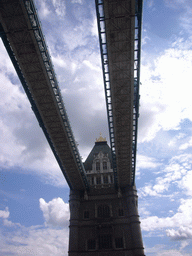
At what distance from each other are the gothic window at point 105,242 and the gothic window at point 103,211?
447 centimetres

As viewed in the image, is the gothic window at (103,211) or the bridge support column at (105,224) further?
the gothic window at (103,211)

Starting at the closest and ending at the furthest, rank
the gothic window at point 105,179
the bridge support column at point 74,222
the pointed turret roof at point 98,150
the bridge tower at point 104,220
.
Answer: the bridge support column at point 74,222, the bridge tower at point 104,220, the gothic window at point 105,179, the pointed turret roof at point 98,150

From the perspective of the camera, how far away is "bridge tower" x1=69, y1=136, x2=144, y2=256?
1666 inches

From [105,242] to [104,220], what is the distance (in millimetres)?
4281

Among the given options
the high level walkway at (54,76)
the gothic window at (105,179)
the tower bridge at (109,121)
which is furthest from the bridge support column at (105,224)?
the high level walkway at (54,76)

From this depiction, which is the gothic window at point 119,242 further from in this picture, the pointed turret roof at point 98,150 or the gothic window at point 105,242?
the pointed turret roof at point 98,150

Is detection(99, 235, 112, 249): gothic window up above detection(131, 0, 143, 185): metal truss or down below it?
below

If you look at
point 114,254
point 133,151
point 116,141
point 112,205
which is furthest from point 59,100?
point 114,254

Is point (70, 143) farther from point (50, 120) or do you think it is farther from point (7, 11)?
point (7, 11)

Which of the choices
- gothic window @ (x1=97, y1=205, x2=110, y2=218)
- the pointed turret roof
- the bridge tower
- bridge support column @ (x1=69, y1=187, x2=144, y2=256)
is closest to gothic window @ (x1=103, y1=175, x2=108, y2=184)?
the bridge tower

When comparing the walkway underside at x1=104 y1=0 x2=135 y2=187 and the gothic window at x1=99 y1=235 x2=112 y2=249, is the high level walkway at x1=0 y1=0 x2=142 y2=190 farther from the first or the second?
the gothic window at x1=99 y1=235 x2=112 y2=249

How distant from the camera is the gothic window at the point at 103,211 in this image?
47.4m

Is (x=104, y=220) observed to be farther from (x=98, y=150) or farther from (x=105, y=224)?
(x=98, y=150)

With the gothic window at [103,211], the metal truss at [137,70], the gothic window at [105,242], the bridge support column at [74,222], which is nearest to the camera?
the metal truss at [137,70]
